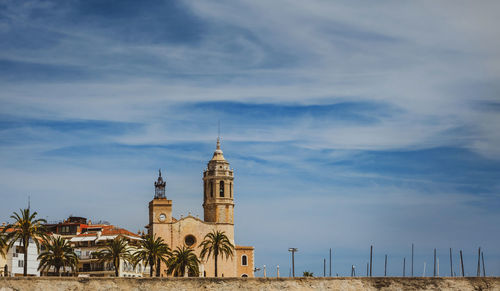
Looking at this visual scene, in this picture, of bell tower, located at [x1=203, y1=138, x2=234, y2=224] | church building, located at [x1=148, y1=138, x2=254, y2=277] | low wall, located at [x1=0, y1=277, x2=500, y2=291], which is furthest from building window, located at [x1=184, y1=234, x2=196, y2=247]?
low wall, located at [x1=0, y1=277, x2=500, y2=291]

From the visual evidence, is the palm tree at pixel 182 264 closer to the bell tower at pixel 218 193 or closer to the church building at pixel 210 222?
the church building at pixel 210 222

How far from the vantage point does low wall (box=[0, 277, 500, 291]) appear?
135 feet

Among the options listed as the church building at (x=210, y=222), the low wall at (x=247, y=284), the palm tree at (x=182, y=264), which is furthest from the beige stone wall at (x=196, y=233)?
the low wall at (x=247, y=284)

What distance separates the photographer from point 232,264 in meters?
109

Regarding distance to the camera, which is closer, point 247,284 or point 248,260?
point 247,284

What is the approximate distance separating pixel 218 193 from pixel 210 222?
15.2 ft

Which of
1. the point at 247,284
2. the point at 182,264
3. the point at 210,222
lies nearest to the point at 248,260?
the point at 210,222

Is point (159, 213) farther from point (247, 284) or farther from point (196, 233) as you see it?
point (247, 284)

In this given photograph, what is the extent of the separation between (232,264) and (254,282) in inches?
2582

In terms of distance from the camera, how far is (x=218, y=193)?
111 m

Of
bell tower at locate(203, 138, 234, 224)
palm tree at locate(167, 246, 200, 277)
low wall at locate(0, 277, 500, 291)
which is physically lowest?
low wall at locate(0, 277, 500, 291)

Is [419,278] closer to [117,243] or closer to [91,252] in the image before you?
[117,243]

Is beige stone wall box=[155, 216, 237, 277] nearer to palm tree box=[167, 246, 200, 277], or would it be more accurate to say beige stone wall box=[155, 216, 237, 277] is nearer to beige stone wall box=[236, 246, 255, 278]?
beige stone wall box=[236, 246, 255, 278]

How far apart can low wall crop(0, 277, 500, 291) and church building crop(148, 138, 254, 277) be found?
62.5 metres
